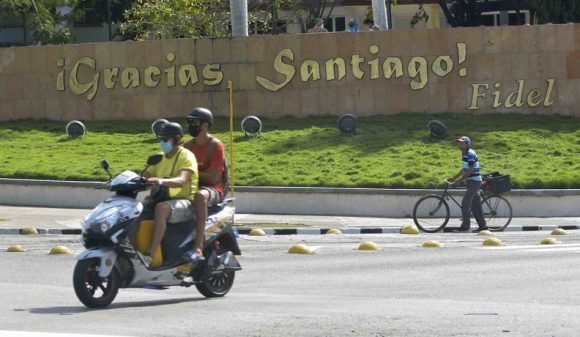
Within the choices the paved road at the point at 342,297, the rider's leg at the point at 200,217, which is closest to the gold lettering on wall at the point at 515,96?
the paved road at the point at 342,297

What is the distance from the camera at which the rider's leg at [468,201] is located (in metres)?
23.7

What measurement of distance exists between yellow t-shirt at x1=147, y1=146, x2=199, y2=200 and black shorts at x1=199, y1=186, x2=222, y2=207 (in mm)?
194

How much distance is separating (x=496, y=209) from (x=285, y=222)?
371 cm

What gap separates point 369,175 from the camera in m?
27.7

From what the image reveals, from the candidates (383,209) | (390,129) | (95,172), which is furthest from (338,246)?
(390,129)

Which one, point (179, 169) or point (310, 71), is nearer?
point (179, 169)

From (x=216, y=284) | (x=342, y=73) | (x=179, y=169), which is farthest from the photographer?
(x=342, y=73)

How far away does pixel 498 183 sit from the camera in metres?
24.3

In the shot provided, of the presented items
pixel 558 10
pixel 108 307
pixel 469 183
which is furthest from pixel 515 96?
pixel 108 307

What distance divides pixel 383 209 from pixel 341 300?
13.9 meters

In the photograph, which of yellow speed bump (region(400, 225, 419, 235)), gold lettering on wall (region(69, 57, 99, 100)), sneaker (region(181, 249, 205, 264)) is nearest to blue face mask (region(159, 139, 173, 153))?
sneaker (region(181, 249, 205, 264))

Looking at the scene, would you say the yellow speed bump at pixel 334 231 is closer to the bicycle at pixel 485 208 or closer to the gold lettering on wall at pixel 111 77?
the bicycle at pixel 485 208

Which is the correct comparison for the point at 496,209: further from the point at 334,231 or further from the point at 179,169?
the point at 179,169

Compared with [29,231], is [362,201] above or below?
below
